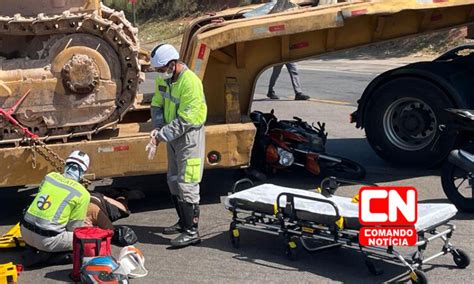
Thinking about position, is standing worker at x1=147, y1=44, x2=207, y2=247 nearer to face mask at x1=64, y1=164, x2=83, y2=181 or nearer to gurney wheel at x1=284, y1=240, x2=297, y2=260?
face mask at x1=64, y1=164, x2=83, y2=181

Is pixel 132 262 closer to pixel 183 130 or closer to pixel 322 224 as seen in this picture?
pixel 183 130

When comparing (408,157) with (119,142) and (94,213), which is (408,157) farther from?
(94,213)

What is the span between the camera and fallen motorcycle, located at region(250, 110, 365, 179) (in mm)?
9070

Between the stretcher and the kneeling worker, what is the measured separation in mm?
1327

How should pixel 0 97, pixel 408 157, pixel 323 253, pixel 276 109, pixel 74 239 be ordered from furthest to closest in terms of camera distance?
1. pixel 276 109
2. pixel 408 157
3. pixel 0 97
4. pixel 323 253
5. pixel 74 239

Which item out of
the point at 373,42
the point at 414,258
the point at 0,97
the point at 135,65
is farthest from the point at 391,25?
the point at 0,97

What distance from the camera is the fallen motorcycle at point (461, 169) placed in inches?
292

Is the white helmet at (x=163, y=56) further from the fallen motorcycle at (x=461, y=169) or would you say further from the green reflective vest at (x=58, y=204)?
the fallen motorcycle at (x=461, y=169)

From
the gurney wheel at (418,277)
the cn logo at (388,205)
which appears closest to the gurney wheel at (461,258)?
the gurney wheel at (418,277)

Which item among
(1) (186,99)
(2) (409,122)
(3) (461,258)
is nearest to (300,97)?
(2) (409,122)

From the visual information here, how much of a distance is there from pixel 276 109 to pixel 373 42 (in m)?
6.37

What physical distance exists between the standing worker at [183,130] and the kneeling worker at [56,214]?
773 millimetres

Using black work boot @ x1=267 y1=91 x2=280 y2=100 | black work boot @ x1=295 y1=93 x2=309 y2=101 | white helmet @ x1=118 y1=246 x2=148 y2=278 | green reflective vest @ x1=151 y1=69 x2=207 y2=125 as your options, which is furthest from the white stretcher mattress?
black work boot @ x1=267 y1=91 x2=280 y2=100

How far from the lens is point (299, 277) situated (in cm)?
622
